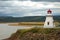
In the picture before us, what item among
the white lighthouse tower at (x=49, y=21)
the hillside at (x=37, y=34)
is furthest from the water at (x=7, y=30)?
the white lighthouse tower at (x=49, y=21)

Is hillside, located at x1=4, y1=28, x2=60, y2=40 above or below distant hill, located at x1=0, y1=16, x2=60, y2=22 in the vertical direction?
below

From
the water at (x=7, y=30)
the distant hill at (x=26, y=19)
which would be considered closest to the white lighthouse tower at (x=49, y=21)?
the distant hill at (x=26, y=19)

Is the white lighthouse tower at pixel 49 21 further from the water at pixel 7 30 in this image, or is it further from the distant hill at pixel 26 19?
the water at pixel 7 30

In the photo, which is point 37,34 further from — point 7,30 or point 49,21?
point 7,30

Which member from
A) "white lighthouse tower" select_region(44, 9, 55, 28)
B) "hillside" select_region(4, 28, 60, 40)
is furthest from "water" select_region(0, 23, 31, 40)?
"white lighthouse tower" select_region(44, 9, 55, 28)

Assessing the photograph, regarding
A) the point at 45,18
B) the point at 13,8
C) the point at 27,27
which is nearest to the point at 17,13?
the point at 13,8

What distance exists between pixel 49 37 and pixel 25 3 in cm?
54

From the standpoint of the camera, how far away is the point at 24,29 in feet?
Answer: 7.44

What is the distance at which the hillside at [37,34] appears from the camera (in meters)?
2.25

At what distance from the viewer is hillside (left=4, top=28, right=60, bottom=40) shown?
2.25 meters

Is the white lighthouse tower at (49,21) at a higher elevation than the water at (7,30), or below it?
higher

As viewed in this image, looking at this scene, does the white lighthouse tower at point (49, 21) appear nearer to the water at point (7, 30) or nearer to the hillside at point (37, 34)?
the hillside at point (37, 34)

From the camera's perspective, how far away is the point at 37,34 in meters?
2.26

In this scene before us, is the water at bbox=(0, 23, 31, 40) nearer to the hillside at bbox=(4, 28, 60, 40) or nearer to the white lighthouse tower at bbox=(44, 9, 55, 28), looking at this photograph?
the hillside at bbox=(4, 28, 60, 40)
